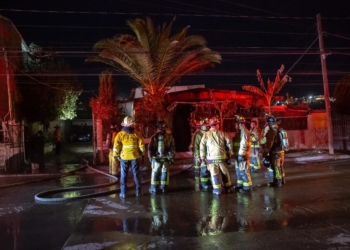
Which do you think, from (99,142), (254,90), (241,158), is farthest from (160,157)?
(254,90)

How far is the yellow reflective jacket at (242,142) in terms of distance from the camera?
9062 mm

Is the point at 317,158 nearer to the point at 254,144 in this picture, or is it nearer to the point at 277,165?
the point at 254,144

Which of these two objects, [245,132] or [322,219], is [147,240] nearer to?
[322,219]

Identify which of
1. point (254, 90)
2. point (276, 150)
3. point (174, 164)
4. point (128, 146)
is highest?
point (254, 90)

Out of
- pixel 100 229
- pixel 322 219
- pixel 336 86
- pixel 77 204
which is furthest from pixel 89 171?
pixel 336 86

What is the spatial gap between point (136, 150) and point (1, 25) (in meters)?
15.1

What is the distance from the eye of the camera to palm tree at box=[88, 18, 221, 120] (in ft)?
52.5

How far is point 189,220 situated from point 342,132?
1770 centimetres

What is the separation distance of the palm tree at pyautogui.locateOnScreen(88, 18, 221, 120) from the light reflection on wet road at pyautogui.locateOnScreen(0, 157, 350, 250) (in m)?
7.78

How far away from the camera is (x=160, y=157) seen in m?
9.08

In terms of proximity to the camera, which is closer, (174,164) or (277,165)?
(277,165)

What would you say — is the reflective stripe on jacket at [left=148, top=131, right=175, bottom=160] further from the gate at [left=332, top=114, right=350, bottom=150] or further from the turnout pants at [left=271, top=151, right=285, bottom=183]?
the gate at [left=332, top=114, right=350, bottom=150]

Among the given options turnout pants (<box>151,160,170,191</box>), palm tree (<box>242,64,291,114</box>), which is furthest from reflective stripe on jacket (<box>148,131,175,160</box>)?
palm tree (<box>242,64,291,114</box>)

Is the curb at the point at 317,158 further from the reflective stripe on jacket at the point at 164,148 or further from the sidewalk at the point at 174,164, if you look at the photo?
the reflective stripe on jacket at the point at 164,148
